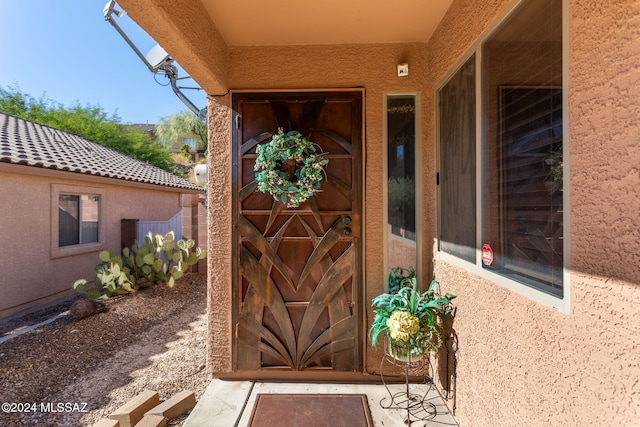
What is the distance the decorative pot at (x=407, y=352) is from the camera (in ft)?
8.71

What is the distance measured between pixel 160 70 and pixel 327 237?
18.9 ft

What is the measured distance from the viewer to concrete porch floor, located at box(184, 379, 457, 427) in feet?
9.06

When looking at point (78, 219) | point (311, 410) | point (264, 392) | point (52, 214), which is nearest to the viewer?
point (311, 410)

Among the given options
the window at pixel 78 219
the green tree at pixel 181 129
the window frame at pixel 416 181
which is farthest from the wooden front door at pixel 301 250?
the green tree at pixel 181 129

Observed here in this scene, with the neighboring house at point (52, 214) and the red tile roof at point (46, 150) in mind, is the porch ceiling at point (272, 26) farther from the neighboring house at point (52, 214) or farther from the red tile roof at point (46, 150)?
the red tile roof at point (46, 150)

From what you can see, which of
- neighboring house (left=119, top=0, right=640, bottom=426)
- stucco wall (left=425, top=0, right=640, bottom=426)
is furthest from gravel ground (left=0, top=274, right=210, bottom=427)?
stucco wall (left=425, top=0, right=640, bottom=426)

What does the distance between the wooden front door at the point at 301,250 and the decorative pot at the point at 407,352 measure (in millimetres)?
661

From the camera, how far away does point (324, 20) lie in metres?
3.01

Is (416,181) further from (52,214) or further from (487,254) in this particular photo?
(52,214)

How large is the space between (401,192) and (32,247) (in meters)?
8.05

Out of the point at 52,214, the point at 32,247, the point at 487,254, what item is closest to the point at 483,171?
the point at 487,254

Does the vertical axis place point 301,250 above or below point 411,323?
above

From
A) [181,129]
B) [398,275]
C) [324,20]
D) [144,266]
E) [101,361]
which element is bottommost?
[101,361]

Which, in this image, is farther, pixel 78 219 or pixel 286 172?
pixel 78 219
